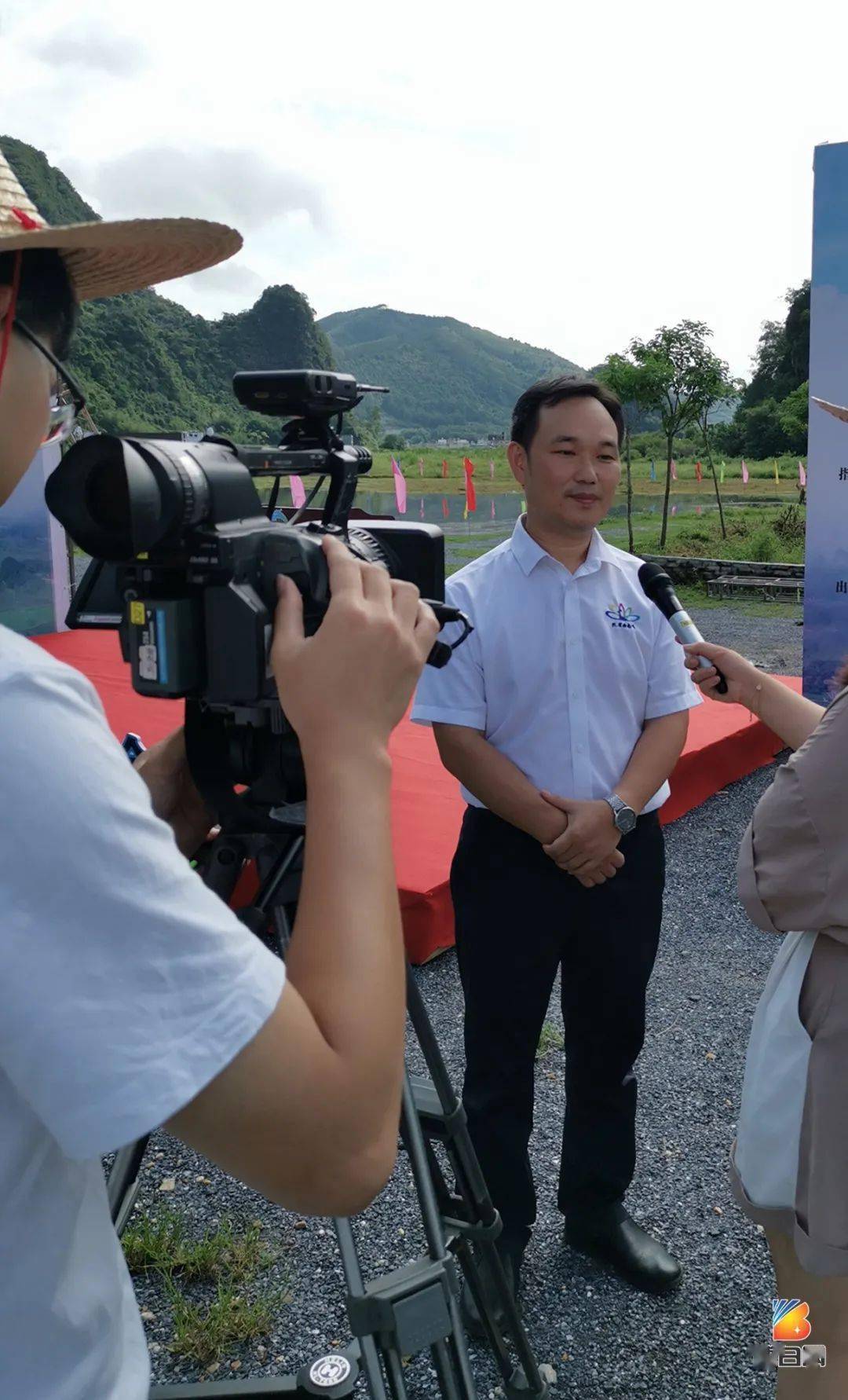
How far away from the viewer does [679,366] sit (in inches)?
650

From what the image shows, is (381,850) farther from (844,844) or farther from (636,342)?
(636,342)

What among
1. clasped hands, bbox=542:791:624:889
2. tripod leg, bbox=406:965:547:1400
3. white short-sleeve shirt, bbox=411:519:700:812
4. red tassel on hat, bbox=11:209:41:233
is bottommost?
tripod leg, bbox=406:965:547:1400

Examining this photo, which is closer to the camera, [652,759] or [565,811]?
[565,811]

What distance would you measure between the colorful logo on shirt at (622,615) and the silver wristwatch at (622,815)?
1.38 ft

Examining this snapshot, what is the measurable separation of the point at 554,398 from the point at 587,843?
1.05m

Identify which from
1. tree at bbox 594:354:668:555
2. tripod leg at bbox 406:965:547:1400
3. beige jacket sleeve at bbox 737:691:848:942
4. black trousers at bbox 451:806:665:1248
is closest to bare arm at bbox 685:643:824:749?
beige jacket sleeve at bbox 737:691:848:942

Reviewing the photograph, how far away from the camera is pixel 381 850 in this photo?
0.70 meters

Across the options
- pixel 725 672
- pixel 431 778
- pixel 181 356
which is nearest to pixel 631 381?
pixel 431 778

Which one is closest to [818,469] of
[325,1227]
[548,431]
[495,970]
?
[548,431]

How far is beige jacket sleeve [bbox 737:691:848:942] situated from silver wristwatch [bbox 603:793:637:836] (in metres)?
0.66

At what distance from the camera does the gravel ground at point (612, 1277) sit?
2.04 meters

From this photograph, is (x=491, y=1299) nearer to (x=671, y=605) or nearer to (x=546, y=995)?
(x=546, y=995)

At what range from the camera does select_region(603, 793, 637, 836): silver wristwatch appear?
2.25 metres

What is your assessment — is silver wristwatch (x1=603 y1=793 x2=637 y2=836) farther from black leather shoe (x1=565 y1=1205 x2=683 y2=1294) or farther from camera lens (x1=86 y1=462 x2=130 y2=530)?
camera lens (x1=86 y1=462 x2=130 y2=530)
